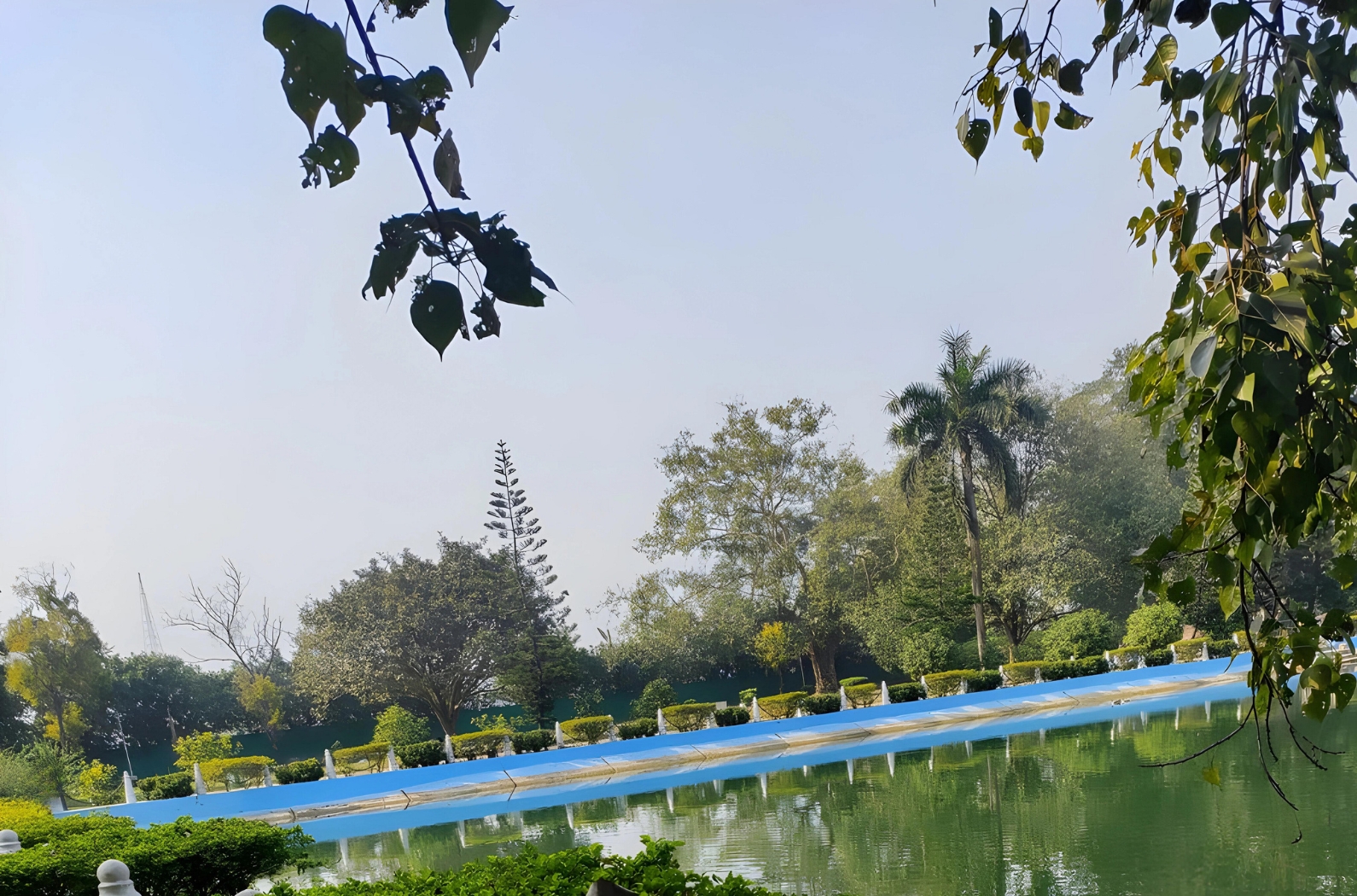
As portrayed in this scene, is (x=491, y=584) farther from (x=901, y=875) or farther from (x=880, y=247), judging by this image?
(x=901, y=875)

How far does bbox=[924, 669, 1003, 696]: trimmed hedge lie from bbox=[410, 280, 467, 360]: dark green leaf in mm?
18059

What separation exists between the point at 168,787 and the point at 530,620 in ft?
30.8

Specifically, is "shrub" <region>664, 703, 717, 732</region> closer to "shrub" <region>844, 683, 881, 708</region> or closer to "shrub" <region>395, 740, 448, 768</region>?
"shrub" <region>844, 683, 881, 708</region>

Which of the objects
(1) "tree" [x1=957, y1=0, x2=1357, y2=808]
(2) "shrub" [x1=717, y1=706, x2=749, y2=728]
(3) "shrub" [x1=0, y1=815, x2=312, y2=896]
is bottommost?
(2) "shrub" [x1=717, y1=706, x2=749, y2=728]

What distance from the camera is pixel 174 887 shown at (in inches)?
210

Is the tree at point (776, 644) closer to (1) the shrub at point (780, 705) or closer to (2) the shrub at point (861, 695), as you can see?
(2) the shrub at point (861, 695)

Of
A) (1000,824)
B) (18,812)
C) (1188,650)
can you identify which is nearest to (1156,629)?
(1188,650)

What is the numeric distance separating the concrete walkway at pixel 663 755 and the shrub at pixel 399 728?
5280 mm

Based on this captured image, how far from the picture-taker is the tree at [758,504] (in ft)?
78.3

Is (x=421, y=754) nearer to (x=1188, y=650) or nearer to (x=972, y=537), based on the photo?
(x=972, y=537)

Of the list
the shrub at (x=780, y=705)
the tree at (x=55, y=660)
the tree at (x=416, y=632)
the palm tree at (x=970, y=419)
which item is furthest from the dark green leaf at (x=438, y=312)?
the tree at (x=55, y=660)

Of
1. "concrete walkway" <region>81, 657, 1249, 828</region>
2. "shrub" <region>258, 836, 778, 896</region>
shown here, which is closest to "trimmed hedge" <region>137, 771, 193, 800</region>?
"concrete walkway" <region>81, 657, 1249, 828</region>

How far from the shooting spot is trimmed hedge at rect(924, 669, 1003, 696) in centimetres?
1800

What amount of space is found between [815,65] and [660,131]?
463cm
